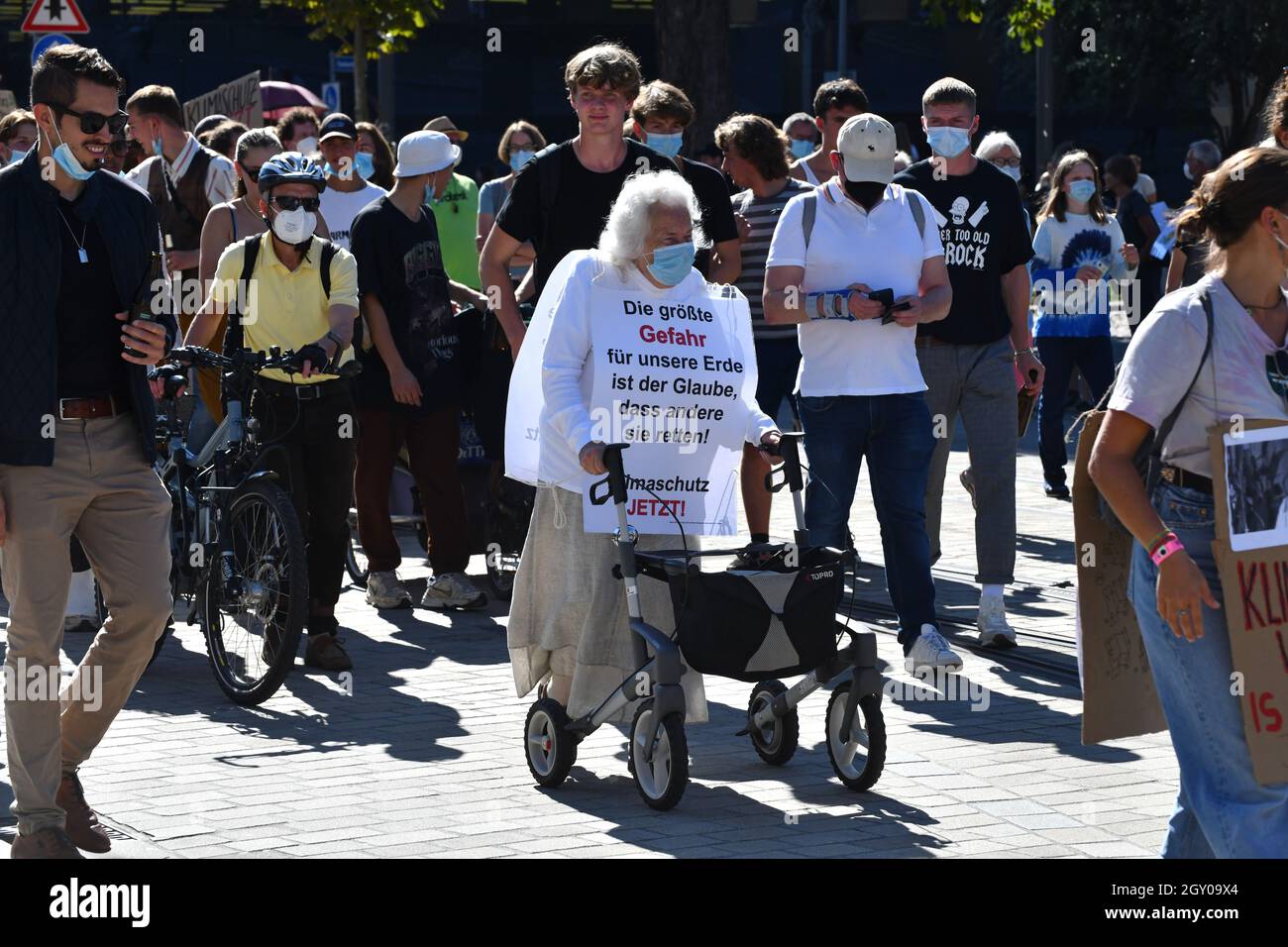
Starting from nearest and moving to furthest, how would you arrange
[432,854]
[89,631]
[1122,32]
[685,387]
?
[432,854], [685,387], [89,631], [1122,32]

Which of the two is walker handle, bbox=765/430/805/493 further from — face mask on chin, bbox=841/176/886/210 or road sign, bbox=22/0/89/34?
road sign, bbox=22/0/89/34

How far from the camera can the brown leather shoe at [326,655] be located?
870cm

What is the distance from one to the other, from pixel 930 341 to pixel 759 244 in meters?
1.58

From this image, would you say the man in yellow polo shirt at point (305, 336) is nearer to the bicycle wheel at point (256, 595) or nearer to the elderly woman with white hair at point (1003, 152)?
the bicycle wheel at point (256, 595)

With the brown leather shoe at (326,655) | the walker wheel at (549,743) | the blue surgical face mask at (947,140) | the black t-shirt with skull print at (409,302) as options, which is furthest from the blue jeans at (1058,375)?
the walker wheel at (549,743)

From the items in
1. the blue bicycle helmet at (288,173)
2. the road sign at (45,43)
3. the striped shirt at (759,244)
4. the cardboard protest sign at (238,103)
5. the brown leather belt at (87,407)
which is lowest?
the brown leather belt at (87,407)

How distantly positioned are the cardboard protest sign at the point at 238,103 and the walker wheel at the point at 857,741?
33.4 feet

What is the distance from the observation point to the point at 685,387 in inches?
266

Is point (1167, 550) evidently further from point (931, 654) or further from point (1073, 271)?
point (1073, 271)

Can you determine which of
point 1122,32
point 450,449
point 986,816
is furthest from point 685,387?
point 1122,32

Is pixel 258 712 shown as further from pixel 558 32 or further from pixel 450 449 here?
pixel 558 32

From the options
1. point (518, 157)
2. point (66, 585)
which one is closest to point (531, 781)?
point (66, 585)

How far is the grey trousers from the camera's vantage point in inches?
357
